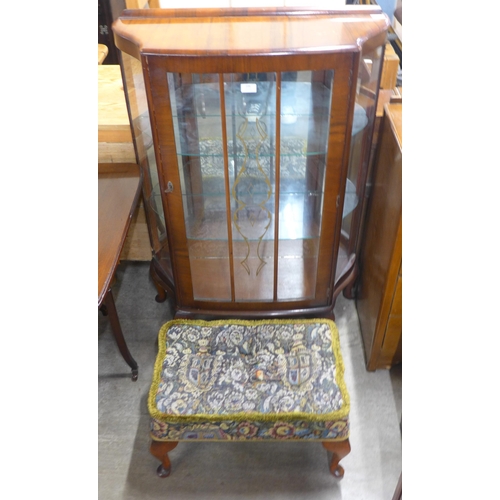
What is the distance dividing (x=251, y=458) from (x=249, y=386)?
1.04 feet

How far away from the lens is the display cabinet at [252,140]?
3.57 feet

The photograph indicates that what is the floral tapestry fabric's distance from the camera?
1220 mm

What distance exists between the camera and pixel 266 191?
133 centimetres

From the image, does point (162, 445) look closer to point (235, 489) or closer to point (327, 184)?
point (235, 489)

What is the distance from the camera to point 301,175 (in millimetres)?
1345

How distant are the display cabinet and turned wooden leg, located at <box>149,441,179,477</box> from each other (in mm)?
421

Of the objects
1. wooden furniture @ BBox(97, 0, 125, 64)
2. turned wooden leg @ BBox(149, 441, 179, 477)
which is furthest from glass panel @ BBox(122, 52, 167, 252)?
wooden furniture @ BBox(97, 0, 125, 64)

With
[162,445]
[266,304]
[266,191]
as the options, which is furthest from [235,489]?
[266,191]

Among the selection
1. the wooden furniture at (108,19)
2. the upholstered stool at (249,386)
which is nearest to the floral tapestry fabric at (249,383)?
the upholstered stool at (249,386)

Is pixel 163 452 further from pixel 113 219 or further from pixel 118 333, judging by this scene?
pixel 113 219

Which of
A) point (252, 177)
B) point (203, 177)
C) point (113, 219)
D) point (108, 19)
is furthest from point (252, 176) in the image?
point (108, 19)

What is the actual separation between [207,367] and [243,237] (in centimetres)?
38

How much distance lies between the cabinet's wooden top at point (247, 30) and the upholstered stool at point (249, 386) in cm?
76

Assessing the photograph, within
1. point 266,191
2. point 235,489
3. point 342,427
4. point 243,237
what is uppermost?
point 266,191
